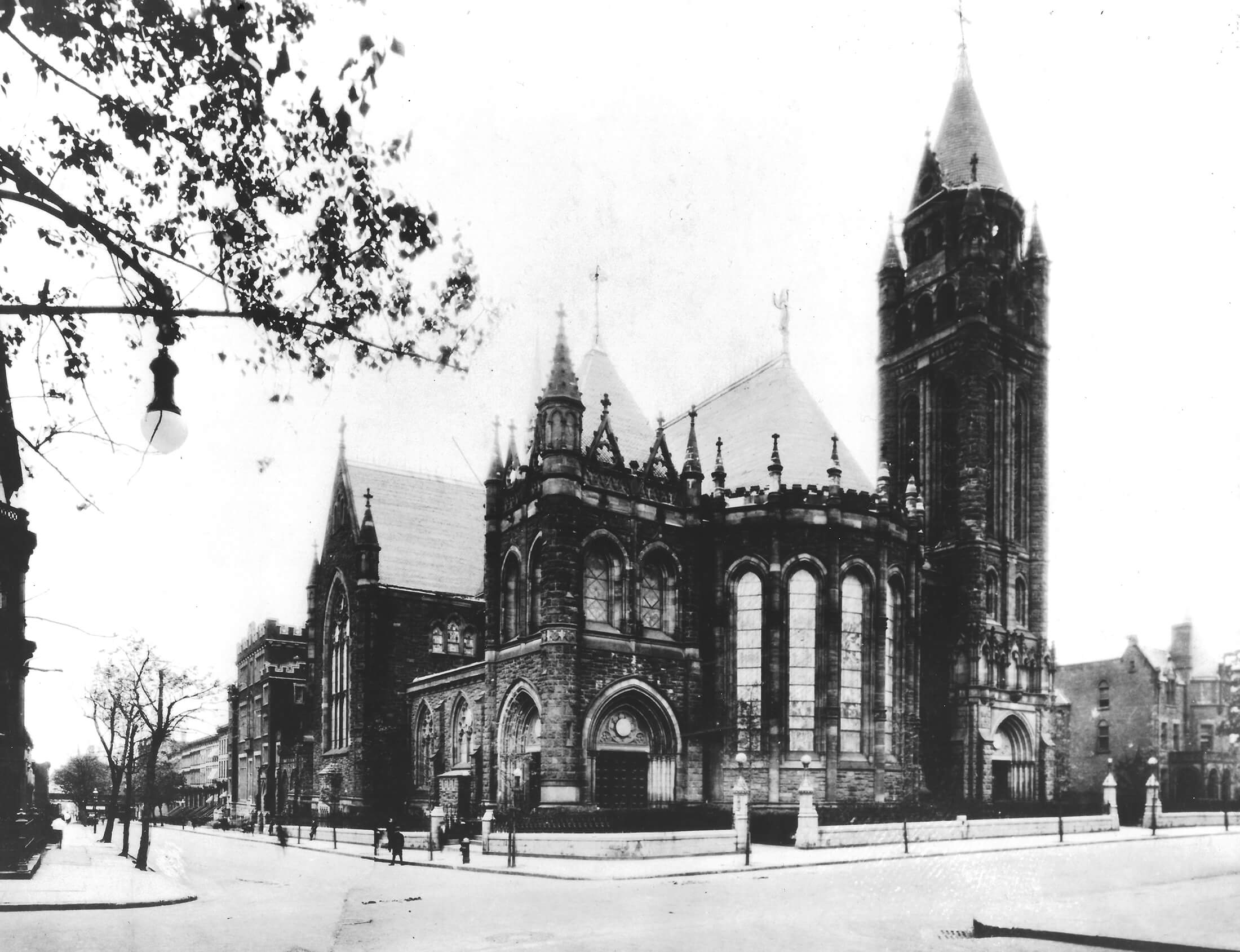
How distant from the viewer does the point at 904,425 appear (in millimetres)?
49219

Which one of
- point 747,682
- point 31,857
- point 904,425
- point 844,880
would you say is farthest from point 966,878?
point 904,425

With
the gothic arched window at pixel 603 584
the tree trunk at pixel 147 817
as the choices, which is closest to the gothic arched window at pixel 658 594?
the gothic arched window at pixel 603 584

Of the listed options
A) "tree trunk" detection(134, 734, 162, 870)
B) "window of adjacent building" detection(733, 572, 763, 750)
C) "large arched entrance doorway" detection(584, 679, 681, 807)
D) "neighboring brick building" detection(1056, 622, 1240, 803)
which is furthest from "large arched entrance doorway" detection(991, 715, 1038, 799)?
"tree trunk" detection(134, 734, 162, 870)

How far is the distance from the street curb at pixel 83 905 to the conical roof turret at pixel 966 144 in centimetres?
4096

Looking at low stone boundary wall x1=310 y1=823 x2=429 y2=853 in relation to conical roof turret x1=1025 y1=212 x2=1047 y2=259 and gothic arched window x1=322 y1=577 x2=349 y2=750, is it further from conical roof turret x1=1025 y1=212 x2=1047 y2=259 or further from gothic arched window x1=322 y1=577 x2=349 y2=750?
conical roof turret x1=1025 y1=212 x2=1047 y2=259

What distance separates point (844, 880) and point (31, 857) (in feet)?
66.5

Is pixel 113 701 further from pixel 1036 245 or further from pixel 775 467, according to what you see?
pixel 1036 245

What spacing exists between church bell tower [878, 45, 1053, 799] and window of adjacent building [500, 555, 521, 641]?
17083mm

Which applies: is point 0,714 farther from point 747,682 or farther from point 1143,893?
point 747,682

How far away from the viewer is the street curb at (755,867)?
2284cm

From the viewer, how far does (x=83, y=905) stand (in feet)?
61.2

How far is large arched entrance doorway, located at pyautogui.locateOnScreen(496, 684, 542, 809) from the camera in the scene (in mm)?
33250

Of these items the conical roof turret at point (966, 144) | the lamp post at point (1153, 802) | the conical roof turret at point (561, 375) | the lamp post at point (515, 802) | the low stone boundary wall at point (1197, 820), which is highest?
the conical roof turret at point (966, 144)

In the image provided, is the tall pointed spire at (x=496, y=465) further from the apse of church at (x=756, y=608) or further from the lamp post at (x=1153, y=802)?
the lamp post at (x=1153, y=802)
